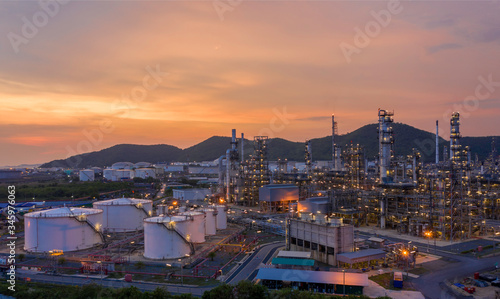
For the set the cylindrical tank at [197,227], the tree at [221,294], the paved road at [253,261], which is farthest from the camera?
the cylindrical tank at [197,227]

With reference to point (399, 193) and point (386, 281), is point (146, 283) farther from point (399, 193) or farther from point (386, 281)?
point (399, 193)

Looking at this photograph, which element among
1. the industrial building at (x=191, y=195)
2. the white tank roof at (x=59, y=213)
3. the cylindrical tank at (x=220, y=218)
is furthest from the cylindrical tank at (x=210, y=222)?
the industrial building at (x=191, y=195)

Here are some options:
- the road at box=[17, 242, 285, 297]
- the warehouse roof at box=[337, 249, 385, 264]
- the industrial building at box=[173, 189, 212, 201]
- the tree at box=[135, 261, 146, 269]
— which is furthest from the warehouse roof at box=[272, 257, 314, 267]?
the industrial building at box=[173, 189, 212, 201]

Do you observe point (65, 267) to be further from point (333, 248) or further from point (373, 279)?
point (373, 279)

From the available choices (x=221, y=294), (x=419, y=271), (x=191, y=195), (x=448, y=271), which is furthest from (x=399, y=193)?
(x=191, y=195)

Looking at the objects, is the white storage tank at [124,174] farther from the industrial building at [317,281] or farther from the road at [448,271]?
the road at [448,271]

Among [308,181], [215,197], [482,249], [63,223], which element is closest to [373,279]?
[482,249]
